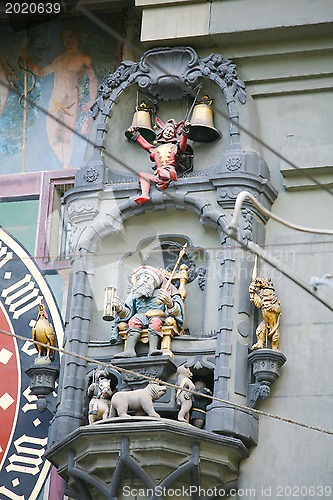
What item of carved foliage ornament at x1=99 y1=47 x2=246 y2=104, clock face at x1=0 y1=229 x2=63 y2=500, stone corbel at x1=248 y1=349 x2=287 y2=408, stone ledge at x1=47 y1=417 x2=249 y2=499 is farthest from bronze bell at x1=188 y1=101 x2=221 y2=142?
stone ledge at x1=47 y1=417 x2=249 y2=499

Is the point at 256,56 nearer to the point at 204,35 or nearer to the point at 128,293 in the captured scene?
the point at 204,35

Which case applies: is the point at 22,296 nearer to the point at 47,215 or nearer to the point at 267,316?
the point at 47,215

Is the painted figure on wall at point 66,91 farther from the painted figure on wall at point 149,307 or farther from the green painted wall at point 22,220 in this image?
the painted figure on wall at point 149,307

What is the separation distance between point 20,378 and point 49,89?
2956mm

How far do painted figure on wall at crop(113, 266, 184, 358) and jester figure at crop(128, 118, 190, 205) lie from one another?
0.76m

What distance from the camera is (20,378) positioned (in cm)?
1530

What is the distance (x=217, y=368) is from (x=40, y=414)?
176cm

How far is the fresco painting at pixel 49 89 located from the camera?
1638 centimetres

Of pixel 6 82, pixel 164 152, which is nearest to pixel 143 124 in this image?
pixel 164 152

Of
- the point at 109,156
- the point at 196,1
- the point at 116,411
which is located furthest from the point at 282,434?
the point at 196,1

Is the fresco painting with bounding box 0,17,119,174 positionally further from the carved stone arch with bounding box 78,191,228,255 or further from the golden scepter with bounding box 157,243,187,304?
the golden scepter with bounding box 157,243,187,304

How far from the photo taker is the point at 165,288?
14.7m

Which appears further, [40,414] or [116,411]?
[40,414]

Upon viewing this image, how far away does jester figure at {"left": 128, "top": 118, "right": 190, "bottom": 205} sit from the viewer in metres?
15.0
